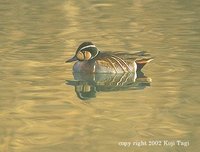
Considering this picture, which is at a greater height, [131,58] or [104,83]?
[131,58]

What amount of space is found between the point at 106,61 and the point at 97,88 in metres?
1.15

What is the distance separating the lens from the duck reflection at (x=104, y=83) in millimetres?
12852

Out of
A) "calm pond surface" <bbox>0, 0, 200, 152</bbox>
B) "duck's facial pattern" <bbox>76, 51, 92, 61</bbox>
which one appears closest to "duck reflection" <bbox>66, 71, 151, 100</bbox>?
"calm pond surface" <bbox>0, 0, 200, 152</bbox>

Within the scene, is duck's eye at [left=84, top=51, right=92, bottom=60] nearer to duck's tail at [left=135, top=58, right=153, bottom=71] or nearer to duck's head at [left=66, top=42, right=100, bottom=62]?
duck's head at [left=66, top=42, right=100, bottom=62]

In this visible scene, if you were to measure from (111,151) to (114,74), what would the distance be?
507cm

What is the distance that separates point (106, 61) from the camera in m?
14.1

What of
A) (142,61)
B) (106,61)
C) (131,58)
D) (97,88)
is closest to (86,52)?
(106,61)

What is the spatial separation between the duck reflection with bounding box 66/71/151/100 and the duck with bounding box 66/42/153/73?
3.6 inches

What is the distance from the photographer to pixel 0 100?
1209 centimetres

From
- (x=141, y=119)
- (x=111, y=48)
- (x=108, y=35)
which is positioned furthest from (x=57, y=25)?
(x=141, y=119)

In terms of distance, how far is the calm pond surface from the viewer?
9.88 meters

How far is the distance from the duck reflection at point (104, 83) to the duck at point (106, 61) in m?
0.09

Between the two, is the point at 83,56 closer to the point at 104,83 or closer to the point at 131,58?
the point at 131,58

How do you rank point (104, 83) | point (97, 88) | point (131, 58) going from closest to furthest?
point (97, 88) < point (104, 83) < point (131, 58)
